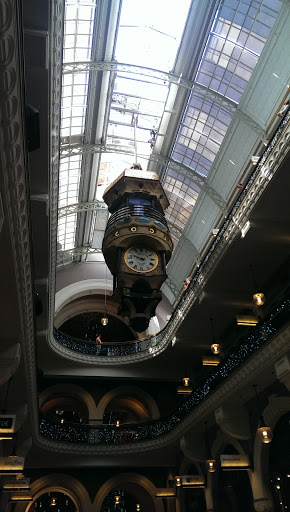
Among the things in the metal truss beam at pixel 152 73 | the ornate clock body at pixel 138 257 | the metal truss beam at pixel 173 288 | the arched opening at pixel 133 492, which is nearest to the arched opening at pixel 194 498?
the arched opening at pixel 133 492

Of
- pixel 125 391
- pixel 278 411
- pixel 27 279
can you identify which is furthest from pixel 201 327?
pixel 27 279

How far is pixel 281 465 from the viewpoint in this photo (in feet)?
34.4

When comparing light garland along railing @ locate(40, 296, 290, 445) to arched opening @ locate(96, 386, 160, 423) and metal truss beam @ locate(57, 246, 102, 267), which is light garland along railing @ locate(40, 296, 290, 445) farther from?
metal truss beam @ locate(57, 246, 102, 267)

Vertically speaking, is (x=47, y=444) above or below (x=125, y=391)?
below

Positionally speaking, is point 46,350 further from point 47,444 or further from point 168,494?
point 168,494

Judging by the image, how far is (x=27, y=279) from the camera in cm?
728

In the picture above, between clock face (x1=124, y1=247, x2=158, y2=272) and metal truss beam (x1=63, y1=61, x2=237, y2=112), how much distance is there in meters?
7.33

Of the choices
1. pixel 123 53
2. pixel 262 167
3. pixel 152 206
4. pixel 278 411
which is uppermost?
pixel 123 53

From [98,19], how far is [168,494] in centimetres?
1836

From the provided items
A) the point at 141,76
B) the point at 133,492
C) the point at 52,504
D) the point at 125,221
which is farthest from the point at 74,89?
the point at 52,504

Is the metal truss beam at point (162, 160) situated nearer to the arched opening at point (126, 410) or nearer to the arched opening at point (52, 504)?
the arched opening at point (126, 410)

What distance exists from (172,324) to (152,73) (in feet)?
33.7

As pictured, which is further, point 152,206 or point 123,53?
point 123,53

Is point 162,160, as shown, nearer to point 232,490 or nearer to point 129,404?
point 129,404
